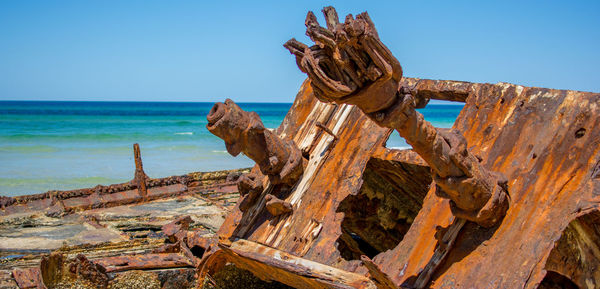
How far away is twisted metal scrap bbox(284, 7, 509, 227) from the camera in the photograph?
2404 mm

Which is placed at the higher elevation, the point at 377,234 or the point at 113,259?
the point at 377,234

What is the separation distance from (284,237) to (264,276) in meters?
0.35

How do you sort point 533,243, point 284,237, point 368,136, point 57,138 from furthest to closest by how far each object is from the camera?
1. point 57,138
2. point 368,136
3. point 284,237
4. point 533,243

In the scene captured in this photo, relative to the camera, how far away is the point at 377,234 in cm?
577

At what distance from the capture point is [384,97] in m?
2.64

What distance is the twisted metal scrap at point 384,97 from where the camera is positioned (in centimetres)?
240

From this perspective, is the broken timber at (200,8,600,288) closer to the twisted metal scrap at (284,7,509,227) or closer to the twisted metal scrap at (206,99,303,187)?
the twisted metal scrap at (284,7,509,227)

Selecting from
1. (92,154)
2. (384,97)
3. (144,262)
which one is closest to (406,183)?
(384,97)

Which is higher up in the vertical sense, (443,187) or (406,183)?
(406,183)

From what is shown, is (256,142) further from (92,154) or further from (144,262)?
(92,154)

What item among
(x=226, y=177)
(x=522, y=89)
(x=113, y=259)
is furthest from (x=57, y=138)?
(x=522, y=89)

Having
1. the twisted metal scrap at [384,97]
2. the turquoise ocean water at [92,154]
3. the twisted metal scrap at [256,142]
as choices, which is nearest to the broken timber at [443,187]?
the twisted metal scrap at [384,97]

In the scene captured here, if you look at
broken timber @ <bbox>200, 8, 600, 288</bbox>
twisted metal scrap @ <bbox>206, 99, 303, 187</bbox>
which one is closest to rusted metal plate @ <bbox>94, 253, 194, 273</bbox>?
broken timber @ <bbox>200, 8, 600, 288</bbox>

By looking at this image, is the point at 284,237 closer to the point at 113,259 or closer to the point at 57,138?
the point at 113,259
